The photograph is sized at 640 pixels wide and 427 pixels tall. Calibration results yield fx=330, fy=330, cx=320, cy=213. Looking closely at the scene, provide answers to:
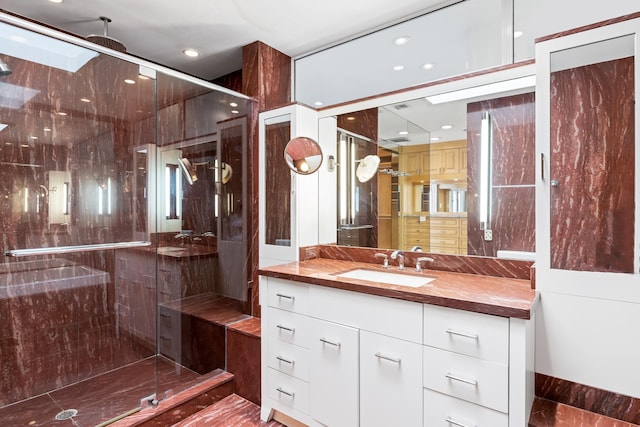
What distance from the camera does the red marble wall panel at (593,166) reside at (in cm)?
131

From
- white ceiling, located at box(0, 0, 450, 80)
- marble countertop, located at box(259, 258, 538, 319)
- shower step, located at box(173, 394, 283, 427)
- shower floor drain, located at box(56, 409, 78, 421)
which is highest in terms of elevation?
white ceiling, located at box(0, 0, 450, 80)

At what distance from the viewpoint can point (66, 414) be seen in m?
1.95

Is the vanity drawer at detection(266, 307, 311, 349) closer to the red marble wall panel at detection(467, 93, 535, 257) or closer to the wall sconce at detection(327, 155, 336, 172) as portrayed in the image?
the red marble wall panel at detection(467, 93, 535, 257)

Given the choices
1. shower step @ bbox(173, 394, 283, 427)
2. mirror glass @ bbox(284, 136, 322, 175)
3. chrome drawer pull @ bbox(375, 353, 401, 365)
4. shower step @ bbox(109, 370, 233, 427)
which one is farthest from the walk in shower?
chrome drawer pull @ bbox(375, 353, 401, 365)

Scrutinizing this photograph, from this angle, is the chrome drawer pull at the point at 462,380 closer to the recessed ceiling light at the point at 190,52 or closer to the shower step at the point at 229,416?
the shower step at the point at 229,416

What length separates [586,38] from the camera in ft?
4.41

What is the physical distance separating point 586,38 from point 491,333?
1.25 m

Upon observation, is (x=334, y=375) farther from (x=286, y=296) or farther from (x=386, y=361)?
(x=286, y=296)

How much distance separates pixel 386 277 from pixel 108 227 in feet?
6.43

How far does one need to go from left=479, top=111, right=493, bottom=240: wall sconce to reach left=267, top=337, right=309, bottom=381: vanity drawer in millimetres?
1225

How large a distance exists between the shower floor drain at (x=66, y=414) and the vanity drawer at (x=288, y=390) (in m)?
1.15

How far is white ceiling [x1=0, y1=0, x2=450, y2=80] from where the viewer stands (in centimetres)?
213

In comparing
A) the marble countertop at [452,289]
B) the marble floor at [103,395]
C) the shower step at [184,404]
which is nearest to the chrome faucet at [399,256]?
the marble countertop at [452,289]

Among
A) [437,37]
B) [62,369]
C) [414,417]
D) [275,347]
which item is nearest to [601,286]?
[414,417]
